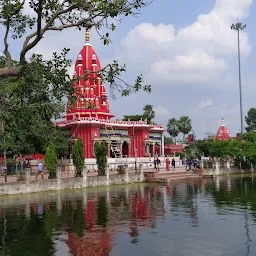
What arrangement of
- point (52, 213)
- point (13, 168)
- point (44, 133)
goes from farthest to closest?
point (13, 168) → point (52, 213) → point (44, 133)

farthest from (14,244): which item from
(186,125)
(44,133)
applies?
(186,125)

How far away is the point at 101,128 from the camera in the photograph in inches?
1844

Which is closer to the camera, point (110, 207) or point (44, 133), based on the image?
point (44, 133)

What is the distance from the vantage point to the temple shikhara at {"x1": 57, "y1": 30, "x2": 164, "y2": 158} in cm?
4509

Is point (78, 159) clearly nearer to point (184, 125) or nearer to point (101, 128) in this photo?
point (101, 128)

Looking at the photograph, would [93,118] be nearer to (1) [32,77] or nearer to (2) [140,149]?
(2) [140,149]

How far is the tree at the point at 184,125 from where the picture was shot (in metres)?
84.2

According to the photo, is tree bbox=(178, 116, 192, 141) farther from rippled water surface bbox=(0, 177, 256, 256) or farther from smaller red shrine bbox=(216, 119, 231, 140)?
rippled water surface bbox=(0, 177, 256, 256)

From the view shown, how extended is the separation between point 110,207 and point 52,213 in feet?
9.47

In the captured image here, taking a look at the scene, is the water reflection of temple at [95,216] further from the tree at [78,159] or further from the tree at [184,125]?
the tree at [184,125]

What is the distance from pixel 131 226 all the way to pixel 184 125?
232 ft

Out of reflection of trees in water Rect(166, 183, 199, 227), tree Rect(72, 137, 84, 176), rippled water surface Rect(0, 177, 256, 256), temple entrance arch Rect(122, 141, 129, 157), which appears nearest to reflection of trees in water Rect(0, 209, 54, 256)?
rippled water surface Rect(0, 177, 256, 256)

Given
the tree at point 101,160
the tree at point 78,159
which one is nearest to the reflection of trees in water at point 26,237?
the tree at point 78,159

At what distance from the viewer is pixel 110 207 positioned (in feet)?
65.0
